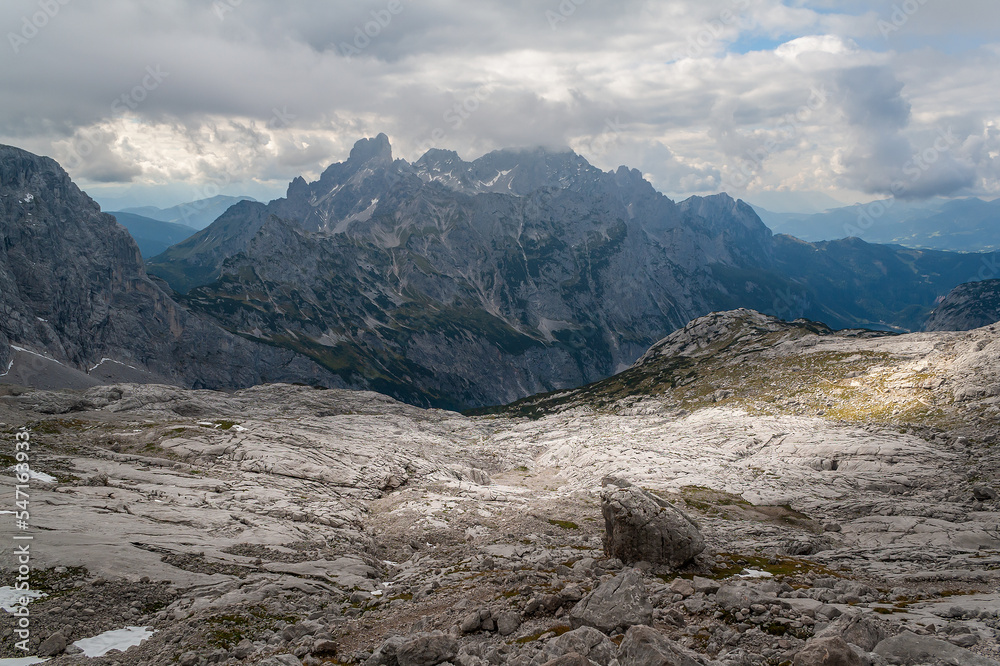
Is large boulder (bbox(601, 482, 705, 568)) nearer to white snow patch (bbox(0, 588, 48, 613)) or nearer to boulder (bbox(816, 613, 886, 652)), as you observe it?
boulder (bbox(816, 613, 886, 652))

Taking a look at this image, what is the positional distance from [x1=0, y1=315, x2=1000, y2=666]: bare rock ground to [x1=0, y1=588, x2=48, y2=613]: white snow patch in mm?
863

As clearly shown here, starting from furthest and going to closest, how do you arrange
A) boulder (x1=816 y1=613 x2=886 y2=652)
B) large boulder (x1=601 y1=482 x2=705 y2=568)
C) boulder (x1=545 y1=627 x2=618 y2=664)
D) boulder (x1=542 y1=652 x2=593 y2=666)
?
1. large boulder (x1=601 y1=482 x2=705 y2=568)
2. boulder (x1=545 y1=627 x2=618 y2=664)
3. boulder (x1=816 y1=613 x2=886 y2=652)
4. boulder (x1=542 y1=652 x2=593 y2=666)

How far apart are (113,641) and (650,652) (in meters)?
24.0

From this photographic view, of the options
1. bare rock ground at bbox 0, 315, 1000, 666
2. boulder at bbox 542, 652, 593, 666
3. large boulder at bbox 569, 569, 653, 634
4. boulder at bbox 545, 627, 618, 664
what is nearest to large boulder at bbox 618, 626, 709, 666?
bare rock ground at bbox 0, 315, 1000, 666

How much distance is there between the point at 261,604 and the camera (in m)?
28.5

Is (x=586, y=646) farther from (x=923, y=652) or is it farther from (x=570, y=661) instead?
(x=923, y=652)

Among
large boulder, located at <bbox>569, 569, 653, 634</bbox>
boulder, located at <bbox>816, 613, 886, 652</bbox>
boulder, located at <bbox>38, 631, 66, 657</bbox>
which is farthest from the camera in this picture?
large boulder, located at <bbox>569, 569, 653, 634</bbox>

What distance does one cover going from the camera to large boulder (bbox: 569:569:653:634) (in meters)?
22.7

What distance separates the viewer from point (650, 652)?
17.9m

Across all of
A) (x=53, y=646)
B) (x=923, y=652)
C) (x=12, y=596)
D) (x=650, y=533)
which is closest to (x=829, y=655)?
(x=923, y=652)

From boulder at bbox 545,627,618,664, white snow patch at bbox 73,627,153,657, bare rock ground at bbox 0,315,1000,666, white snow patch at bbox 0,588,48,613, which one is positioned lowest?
bare rock ground at bbox 0,315,1000,666

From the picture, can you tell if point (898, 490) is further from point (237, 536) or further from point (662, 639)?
point (237, 536)

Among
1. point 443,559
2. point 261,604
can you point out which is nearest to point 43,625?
point 261,604

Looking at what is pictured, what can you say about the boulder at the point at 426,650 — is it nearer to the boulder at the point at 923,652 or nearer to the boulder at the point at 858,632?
the boulder at the point at 858,632
